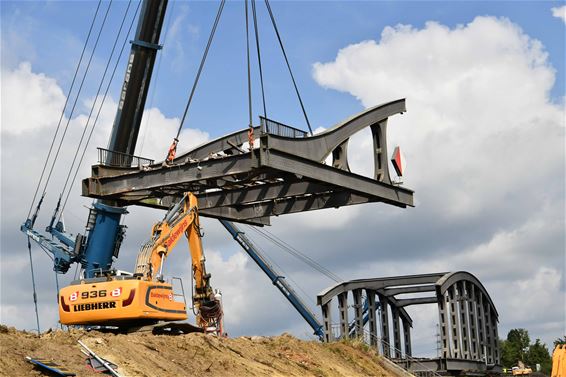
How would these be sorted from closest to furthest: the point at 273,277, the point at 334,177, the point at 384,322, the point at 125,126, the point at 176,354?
the point at 176,354, the point at 334,177, the point at 125,126, the point at 384,322, the point at 273,277

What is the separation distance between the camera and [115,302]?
26406 mm

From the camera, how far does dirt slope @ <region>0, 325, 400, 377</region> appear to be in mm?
21250

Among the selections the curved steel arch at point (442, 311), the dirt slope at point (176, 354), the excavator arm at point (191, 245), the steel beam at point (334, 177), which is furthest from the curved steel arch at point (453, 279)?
the excavator arm at point (191, 245)

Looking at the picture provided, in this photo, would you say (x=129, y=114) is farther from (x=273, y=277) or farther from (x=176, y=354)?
(x=273, y=277)

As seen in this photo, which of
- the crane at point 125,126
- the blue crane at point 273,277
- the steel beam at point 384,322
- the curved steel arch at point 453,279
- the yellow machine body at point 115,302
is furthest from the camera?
the blue crane at point 273,277

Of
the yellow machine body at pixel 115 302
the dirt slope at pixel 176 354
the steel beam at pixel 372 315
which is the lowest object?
the dirt slope at pixel 176 354

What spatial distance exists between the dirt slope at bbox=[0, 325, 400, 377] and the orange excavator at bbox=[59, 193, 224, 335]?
43.1 inches

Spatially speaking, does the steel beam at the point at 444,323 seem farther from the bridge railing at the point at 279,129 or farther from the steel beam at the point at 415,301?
the bridge railing at the point at 279,129

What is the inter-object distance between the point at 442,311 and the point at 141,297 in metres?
20.6

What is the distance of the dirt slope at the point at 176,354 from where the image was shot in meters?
21.2

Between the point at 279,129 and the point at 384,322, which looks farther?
the point at 384,322

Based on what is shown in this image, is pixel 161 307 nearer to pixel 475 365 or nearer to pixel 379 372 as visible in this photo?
pixel 379 372

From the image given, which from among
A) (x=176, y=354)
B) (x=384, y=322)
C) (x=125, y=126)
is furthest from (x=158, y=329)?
(x=384, y=322)

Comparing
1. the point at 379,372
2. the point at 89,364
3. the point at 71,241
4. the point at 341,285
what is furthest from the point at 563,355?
the point at 71,241
